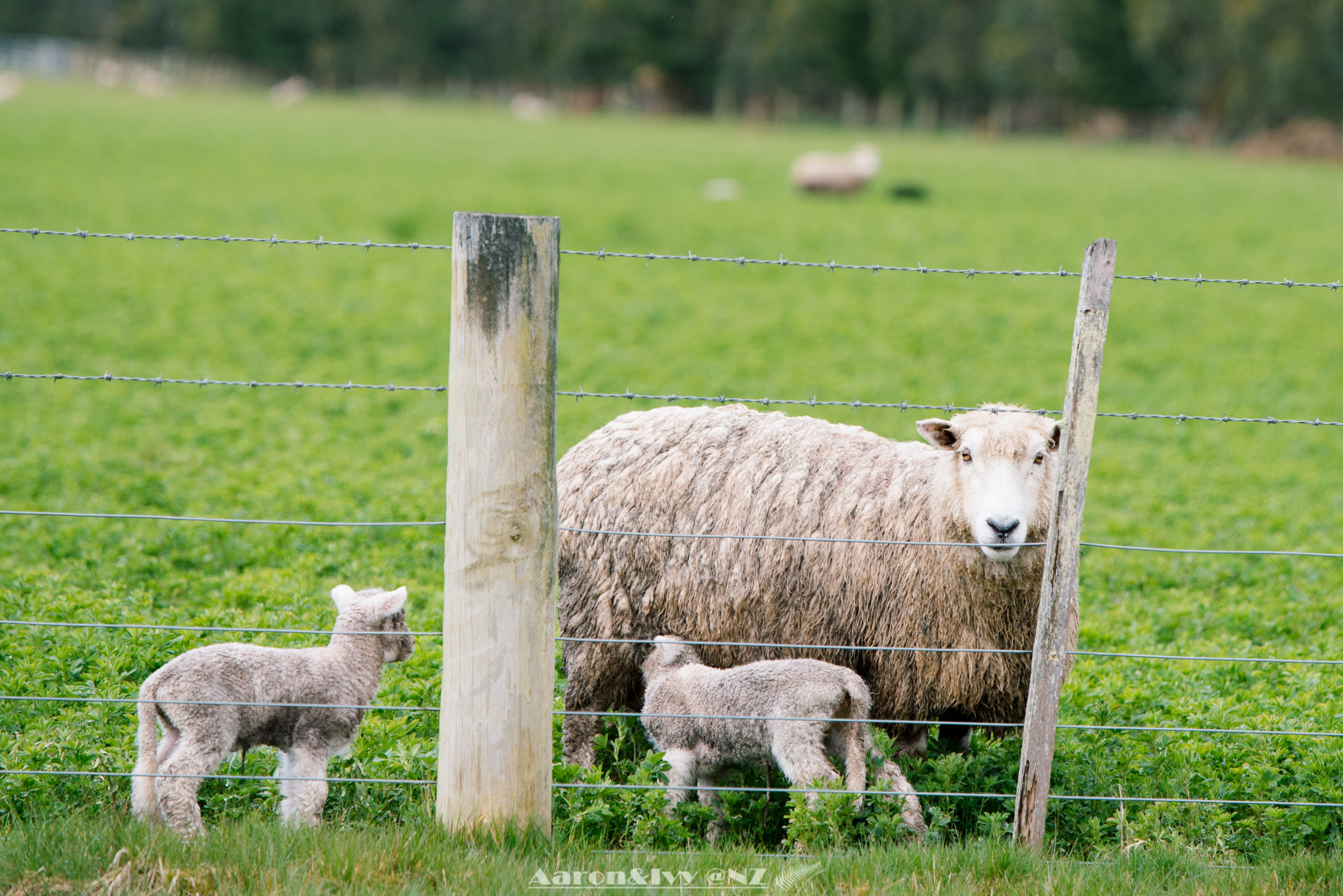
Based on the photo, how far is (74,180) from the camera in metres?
23.4

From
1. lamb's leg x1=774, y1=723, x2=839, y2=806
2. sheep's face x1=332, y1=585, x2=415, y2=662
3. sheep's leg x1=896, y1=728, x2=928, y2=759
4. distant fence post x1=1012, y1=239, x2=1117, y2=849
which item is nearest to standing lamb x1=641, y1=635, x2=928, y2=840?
lamb's leg x1=774, y1=723, x2=839, y2=806

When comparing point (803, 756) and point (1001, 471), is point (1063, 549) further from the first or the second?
point (803, 756)

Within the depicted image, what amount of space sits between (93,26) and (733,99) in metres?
60.4

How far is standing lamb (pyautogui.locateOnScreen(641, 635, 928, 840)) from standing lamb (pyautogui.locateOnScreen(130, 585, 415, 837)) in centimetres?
109

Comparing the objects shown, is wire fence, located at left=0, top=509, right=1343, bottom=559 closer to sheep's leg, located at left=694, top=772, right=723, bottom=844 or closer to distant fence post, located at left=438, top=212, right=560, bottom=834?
distant fence post, located at left=438, top=212, right=560, bottom=834

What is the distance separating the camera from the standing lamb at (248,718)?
4.02 metres

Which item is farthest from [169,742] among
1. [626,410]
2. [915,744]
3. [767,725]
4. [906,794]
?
[626,410]

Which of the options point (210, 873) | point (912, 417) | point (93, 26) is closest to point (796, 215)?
point (912, 417)

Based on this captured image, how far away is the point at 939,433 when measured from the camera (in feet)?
15.8

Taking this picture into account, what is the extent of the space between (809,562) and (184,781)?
251cm

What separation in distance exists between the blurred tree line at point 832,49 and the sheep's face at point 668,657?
194 ft

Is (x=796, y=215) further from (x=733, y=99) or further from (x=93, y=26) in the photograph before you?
(x=93, y=26)

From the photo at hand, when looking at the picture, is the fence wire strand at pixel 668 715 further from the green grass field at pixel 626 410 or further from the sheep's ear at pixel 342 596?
the sheep's ear at pixel 342 596

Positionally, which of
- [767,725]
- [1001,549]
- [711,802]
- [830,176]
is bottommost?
[711,802]
